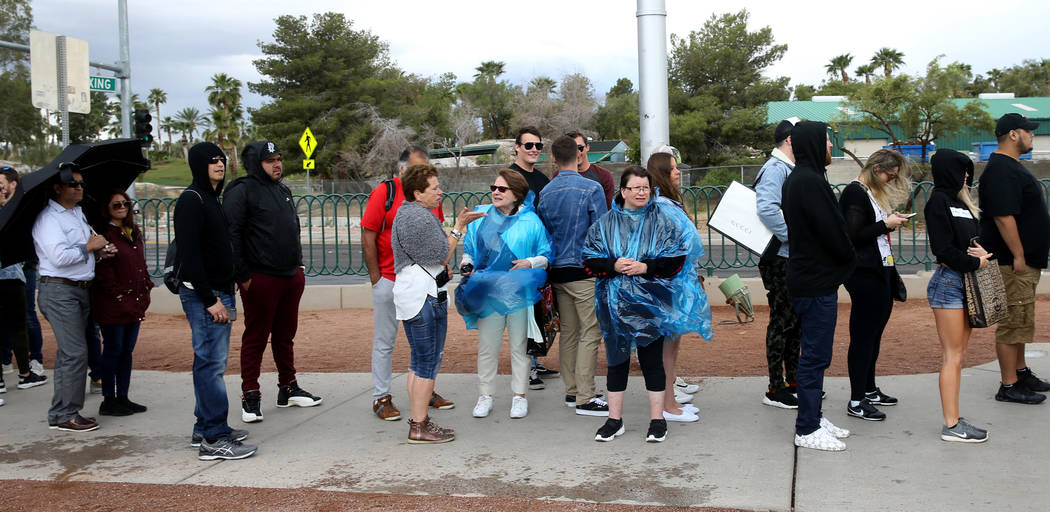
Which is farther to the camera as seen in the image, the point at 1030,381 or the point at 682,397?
the point at 682,397

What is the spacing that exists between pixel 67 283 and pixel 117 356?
2.49 feet

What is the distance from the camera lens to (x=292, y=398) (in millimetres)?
6500

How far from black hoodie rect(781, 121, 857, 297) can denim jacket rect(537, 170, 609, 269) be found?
4.77 ft

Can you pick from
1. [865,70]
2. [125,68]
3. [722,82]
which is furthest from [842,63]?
[125,68]

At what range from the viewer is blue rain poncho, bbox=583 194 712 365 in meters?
5.07

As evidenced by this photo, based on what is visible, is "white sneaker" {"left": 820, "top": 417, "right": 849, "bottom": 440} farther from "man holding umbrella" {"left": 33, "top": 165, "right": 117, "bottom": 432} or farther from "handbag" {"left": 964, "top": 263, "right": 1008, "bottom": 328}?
"man holding umbrella" {"left": 33, "top": 165, "right": 117, "bottom": 432}

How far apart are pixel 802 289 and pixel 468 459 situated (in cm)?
226

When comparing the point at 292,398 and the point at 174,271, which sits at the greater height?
the point at 174,271

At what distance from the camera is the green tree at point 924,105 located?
30.7 metres

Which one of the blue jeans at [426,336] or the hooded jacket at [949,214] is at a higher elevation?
the hooded jacket at [949,214]

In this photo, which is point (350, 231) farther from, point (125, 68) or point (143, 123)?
point (125, 68)

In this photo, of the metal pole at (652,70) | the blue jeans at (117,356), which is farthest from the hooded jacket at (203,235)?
the metal pole at (652,70)

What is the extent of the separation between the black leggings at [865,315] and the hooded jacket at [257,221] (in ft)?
12.8

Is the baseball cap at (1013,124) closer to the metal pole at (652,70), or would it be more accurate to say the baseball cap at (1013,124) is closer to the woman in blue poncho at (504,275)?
the woman in blue poncho at (504,275)
